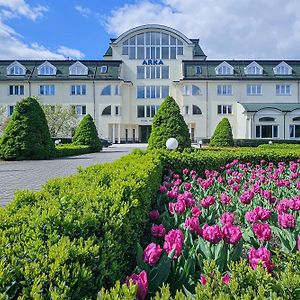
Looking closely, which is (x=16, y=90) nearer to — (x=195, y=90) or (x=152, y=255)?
(x=195, y=90)

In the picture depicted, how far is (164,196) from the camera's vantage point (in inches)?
219

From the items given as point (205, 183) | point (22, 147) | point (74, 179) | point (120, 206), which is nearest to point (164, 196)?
point (205, 183)

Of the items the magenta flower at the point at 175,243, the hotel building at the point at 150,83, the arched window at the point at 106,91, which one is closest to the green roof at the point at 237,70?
the hotel building at the point at 150,83

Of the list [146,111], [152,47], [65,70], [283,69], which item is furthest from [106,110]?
[283,69]

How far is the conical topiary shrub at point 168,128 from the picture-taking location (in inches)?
554

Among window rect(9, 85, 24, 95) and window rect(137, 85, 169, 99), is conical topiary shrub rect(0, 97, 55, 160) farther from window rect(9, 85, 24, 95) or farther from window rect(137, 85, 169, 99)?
window rect(137, 85, 169, 99)

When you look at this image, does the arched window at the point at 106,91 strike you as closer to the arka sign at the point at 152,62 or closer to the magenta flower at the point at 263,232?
the arka sign at the point at 152,62

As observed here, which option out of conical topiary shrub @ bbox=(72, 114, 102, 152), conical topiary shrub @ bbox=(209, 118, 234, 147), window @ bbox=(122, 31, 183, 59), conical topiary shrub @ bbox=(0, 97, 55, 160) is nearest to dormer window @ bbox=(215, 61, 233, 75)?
window @ bbox=(122, 31, 183, 59)

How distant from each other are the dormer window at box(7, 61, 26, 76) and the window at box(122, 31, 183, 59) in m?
13.5

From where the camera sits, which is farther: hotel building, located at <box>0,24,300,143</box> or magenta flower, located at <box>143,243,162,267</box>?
hotel building, located at <box>0,24,300,143</box>

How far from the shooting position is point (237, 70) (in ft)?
150

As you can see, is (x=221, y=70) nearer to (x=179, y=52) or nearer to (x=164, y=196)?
(x=179, y=52)

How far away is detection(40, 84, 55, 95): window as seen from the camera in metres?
45.6

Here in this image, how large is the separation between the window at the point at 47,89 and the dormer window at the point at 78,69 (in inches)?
122
